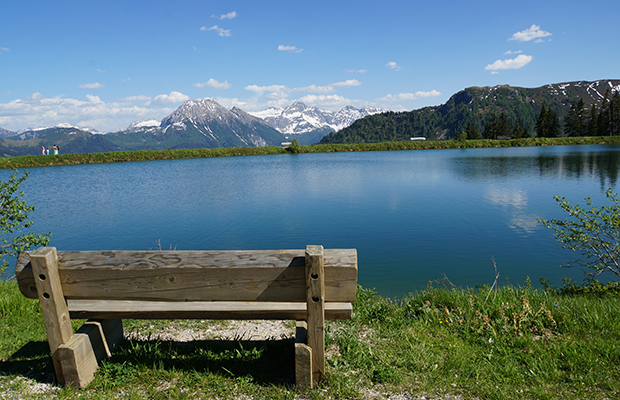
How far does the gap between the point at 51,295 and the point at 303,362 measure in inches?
95.8

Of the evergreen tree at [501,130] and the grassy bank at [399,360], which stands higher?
the evergreen tree at [501,130]

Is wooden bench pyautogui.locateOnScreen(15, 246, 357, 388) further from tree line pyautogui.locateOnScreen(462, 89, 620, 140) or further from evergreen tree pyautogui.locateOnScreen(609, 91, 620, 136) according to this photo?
evergreen tree pyautogui.locateOnScreen(609, 91, 620, 136)

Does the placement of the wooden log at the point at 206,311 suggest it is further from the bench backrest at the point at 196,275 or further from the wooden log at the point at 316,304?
the bench backrest at the point at 196,275

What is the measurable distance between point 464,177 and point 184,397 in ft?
100

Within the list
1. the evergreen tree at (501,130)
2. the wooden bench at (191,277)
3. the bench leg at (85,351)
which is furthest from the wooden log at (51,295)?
the evergreen tree at (501,130)

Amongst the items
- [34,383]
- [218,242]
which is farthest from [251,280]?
[218,242]

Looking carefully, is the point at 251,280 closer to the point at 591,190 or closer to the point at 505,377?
the point at 505,377

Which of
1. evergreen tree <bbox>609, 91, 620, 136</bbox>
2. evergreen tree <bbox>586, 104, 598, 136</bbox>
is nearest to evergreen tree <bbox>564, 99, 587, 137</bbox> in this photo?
evergreen tree <bbox>586, 104, 598, 136</bbox>

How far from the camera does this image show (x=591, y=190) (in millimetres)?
21500

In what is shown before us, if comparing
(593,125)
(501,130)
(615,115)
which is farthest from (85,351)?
(615,115)

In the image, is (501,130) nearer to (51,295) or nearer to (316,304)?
(316,304)

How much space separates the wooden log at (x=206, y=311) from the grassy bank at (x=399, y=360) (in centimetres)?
63

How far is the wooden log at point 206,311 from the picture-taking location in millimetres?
3676

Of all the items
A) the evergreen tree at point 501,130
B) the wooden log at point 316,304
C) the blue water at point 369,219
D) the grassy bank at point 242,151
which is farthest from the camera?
the evergreen tree at point 501,130
